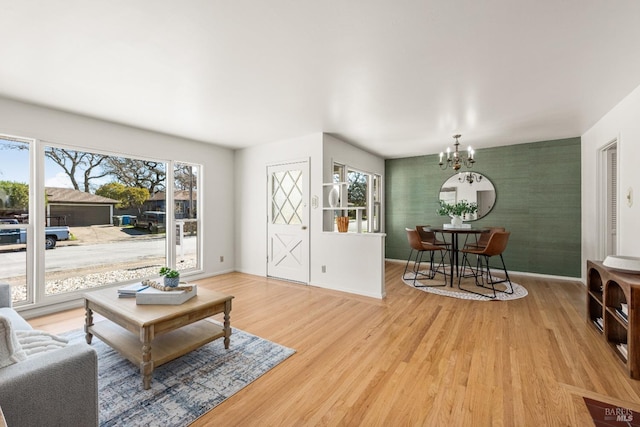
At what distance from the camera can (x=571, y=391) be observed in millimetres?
1870

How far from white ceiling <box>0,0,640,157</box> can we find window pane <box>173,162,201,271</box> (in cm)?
115

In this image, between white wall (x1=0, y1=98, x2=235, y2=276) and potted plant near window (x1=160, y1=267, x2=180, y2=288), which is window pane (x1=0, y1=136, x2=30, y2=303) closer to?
white wall (x1=0, y1=98, x2=235, y2=276)

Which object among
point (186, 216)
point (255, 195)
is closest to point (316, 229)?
point (255, 195)

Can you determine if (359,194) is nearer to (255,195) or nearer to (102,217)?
(255,195)

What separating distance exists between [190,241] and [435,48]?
4.48 meters

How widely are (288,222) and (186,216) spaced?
1.72 meters

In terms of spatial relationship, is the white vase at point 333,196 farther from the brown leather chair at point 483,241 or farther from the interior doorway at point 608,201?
the interior doorway at point 608,201

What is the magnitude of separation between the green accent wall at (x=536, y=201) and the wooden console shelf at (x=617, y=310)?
87.1 inches

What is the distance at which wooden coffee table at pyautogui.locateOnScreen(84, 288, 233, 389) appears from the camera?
6.23 feet

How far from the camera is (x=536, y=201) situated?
16.4ft

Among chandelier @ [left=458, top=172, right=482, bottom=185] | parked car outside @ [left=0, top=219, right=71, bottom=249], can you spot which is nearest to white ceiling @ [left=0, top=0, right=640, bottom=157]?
parked car outside @ [left=0, top=219, right=71, bottom=249]

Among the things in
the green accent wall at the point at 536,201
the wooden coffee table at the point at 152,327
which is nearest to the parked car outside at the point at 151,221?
the wooden coffee table at the point at 152,327

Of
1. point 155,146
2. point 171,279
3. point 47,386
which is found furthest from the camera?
point 155,146

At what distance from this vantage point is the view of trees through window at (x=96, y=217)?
3.18 meters
